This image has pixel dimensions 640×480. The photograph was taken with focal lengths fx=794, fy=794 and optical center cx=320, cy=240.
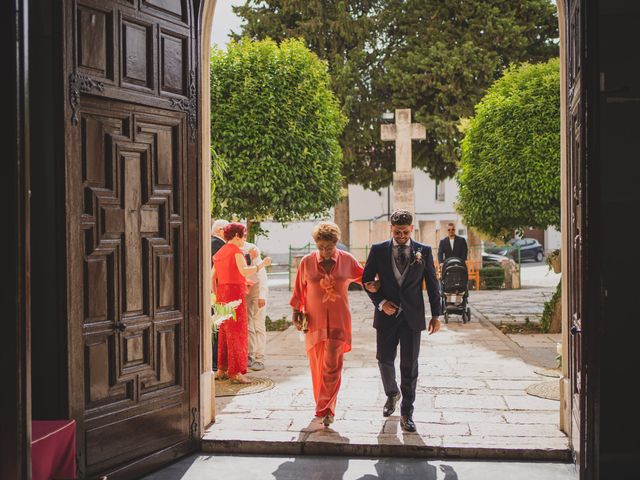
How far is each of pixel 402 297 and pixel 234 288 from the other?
2620 millimetres

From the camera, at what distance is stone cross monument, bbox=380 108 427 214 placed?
1962 cm

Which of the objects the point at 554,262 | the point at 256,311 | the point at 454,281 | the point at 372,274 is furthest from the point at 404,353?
the point at 454,281

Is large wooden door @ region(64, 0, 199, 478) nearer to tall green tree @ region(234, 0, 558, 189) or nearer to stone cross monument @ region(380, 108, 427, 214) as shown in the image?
stone cross monument @ region(380, 108, 427, 214)

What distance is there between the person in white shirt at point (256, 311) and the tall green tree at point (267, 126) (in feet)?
15.7

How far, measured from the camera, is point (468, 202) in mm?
15016

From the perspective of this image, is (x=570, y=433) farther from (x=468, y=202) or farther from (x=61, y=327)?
(x=468, y=202)

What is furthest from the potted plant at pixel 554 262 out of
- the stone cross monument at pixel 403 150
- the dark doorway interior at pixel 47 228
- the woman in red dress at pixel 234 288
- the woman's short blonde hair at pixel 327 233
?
the dark doorway interior at pixel 47 228

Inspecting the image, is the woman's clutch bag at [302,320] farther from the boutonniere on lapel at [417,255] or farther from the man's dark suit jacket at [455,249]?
the man's dark suit jacket at [455,249]

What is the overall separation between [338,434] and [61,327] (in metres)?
2.57

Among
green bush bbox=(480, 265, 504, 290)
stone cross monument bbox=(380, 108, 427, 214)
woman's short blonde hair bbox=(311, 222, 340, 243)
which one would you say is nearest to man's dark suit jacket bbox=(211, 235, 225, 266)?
woman's short blonde hair bbox=(311, 222, 340, 243)

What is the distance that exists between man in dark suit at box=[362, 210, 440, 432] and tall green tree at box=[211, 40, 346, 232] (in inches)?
309

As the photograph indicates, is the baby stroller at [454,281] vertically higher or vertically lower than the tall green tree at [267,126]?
lower

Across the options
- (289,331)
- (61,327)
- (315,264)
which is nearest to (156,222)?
(61,327)

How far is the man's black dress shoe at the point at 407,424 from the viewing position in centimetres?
655
